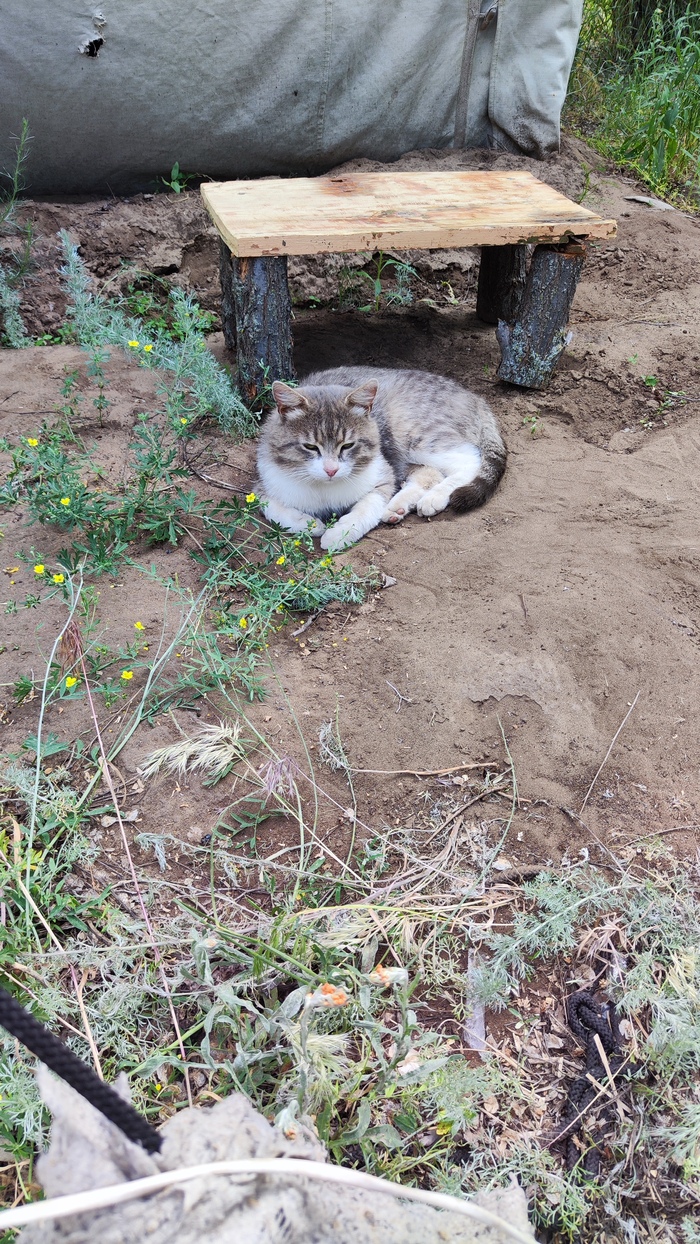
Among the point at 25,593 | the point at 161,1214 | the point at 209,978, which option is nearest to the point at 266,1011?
the point at 209,978

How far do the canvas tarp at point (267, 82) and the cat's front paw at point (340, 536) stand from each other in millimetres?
3206

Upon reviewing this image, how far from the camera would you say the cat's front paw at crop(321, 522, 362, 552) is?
363 centimetres

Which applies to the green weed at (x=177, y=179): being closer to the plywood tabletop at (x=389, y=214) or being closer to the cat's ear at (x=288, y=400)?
the plywood tabletop at (x=389, y=214)

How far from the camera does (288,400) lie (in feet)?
12.2

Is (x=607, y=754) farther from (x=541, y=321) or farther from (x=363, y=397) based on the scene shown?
(x=541, y=321)

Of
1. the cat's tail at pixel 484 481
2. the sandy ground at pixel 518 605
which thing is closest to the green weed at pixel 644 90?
the sandy ground at pixel 518 605

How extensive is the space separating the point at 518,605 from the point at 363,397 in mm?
1225

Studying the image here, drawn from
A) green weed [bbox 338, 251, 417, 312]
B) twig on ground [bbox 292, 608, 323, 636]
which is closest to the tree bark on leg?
green weed [bbox 338, 251, 417, 312]

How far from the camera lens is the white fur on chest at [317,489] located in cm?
386

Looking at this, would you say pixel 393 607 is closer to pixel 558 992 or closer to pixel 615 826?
pixel 615 826

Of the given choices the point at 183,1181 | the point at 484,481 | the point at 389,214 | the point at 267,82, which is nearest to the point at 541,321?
the point at 389,214

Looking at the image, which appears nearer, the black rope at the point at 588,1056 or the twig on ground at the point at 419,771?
the black rope at the point at 588,1056

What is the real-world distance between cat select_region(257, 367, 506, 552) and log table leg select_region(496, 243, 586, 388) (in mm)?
438

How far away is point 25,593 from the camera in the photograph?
3.19 meters
